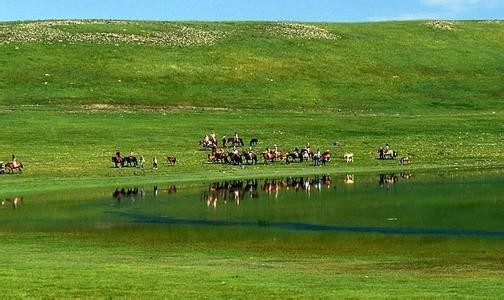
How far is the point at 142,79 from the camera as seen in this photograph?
373 feet

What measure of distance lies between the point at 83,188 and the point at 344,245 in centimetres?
2719

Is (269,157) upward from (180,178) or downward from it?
upward

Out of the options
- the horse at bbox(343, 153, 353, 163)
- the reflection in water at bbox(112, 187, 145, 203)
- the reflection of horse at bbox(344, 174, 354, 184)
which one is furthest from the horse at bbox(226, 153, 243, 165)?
the reflection in water at bbox(112, 187, 145, 203)

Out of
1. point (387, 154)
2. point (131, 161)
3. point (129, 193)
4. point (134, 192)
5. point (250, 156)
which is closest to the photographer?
point (129, 193)

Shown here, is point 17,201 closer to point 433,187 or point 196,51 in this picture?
point 433,187

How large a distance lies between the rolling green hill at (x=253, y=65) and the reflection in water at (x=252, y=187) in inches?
1571

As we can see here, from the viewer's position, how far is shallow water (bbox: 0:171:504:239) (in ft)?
130

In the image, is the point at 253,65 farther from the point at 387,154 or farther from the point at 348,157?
the point at 348,157

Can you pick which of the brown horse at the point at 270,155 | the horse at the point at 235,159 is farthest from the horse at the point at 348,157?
the horse at the point at 235,159

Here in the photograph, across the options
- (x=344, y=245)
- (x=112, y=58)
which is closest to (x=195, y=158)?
(x=344, y=245)

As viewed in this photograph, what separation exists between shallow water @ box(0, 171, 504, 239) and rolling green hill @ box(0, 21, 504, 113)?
43969 millimetres

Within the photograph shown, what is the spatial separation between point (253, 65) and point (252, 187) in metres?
64.6

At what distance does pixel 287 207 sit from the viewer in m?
47.5

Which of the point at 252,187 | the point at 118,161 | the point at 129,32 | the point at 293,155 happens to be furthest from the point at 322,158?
the point at 129,32
